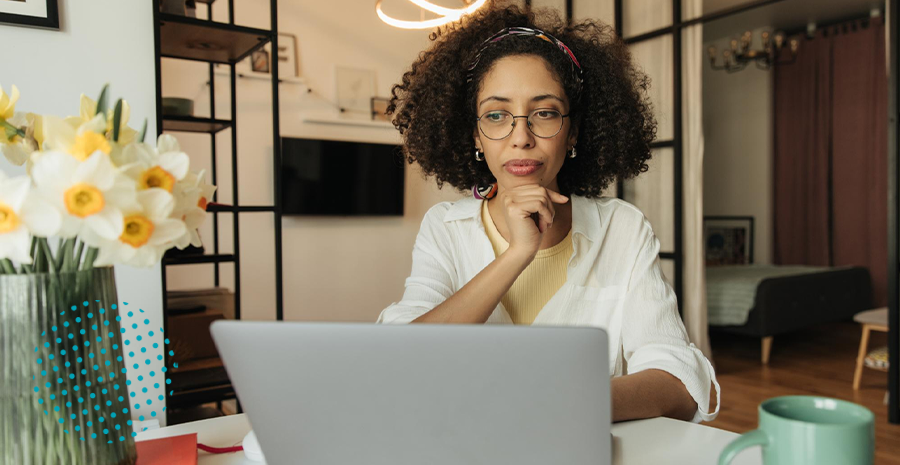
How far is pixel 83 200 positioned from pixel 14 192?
54 millimetres

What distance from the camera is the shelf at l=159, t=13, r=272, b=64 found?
6.01ft

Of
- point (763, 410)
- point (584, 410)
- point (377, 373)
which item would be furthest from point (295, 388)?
point (763, 410)

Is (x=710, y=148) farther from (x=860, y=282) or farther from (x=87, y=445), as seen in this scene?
(x=87, y=445)

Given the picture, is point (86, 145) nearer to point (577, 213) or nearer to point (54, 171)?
point (54, 171)

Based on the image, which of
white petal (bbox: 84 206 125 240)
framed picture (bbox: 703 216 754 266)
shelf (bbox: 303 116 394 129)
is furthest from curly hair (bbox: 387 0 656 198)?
framed picture (bbox: 703 216 754 266)

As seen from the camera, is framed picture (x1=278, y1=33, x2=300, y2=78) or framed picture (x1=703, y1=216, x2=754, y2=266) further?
framed picture (x1=703, y1=216, x2=754, y2=266)

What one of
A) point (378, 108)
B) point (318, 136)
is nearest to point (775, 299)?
point (378, 108)

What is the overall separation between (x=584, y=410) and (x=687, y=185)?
3324 mm

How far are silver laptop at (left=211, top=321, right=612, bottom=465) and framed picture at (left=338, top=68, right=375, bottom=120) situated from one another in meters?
3.88

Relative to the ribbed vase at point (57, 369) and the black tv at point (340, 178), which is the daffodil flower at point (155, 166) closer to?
the ribbed vase at point (57, 369)

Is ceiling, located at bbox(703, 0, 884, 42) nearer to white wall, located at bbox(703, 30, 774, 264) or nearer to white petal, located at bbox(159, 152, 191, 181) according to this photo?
white wall, located at bbox(703, 30, 774, 264)

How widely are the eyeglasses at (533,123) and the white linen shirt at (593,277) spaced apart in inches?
Answer: 7.6

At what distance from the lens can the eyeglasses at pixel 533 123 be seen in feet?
4.02

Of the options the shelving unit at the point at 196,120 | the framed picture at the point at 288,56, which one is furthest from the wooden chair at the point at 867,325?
the framed picture at the point at 288,56
